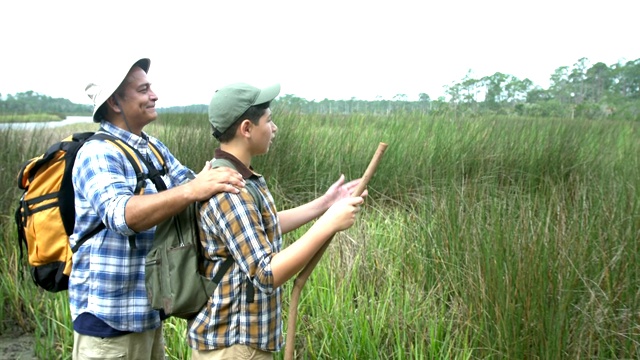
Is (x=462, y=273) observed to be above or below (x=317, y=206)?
below

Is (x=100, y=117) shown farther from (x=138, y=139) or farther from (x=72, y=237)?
(x=72, y=237)

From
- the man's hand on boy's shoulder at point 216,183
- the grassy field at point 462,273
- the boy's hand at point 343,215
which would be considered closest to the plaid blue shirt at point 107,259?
the man's hand on boy's shoulder at point 216,183

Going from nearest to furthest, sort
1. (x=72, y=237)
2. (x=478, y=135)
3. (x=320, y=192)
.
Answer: (x=72, y=237), (x=320, y=192), (x=478, y=135)

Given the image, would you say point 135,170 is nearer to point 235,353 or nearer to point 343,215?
point 235,353

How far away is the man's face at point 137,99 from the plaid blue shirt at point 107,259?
0.73ft

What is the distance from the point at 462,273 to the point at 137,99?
6.05 feet

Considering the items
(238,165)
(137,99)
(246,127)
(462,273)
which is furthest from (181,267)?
(462,273)

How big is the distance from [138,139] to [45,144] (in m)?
6.06

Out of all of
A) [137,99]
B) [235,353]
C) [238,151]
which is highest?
[137,99]

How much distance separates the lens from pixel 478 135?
7.20 metres

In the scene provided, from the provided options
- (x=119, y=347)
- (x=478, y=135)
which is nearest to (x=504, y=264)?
(x=119, y=347)

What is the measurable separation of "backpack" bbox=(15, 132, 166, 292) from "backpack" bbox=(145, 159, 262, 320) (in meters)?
0.28

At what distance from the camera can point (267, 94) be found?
6.29ft

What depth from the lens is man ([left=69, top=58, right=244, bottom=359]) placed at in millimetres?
1938
